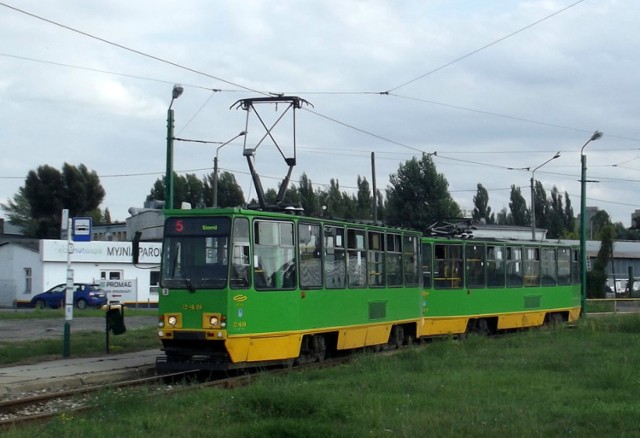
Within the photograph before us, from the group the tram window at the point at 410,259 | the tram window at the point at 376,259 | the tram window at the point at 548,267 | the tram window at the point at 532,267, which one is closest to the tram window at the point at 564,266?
the tram window at the point at 548,267

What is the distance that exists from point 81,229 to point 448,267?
36.1ft

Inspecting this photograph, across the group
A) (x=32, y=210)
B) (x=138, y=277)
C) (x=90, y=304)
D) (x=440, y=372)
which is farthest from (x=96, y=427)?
(x=32, y=210)

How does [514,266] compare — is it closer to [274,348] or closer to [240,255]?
[274,348]

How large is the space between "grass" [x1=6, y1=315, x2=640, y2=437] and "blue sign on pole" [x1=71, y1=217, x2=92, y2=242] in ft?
19.3

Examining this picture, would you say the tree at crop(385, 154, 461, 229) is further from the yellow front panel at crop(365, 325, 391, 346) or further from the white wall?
the yellow front panel at crop(365, 325, 391, 346)

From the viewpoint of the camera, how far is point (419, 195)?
6159 cm

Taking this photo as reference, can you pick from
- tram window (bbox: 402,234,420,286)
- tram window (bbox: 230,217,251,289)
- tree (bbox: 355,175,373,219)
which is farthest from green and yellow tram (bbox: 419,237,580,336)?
tree (bbox: 355,175,373,219)

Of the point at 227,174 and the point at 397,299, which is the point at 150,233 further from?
the point at 397,299

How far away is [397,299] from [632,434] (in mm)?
11880

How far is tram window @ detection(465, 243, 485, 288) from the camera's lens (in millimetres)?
26328

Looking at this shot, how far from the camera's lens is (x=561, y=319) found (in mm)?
32094

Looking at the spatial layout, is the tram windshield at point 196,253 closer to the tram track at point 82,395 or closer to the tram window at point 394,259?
the tram track at point 82,395

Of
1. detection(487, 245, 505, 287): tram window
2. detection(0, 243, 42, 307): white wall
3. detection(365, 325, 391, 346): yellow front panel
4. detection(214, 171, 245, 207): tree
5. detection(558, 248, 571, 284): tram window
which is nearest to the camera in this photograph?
detection(365, 325, 391, 346): yellow front panel

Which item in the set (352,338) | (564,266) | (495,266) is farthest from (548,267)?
(352,338)
